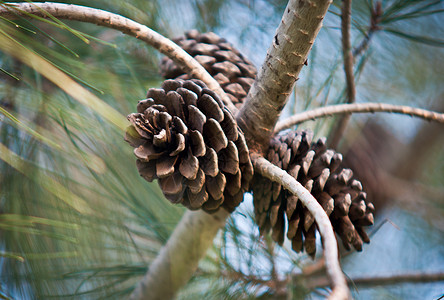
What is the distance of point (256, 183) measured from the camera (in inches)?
23.3

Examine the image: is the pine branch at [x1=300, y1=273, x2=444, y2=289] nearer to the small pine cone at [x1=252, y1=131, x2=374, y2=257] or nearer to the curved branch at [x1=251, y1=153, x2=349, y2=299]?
the small pine cone at [x1=252, y1=131, x2=374, y2=257]

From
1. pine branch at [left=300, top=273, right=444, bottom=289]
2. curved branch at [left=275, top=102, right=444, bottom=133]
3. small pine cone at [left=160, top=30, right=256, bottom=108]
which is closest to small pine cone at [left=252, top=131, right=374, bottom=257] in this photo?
curved branch at [left=275, top=102, right=444, bottom=133]

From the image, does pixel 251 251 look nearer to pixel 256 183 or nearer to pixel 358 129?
pixel 256 183

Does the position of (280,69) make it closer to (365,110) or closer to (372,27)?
(365,110)

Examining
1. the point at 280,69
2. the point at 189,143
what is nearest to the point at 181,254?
the point at 189,143

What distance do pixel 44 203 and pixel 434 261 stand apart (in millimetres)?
1324

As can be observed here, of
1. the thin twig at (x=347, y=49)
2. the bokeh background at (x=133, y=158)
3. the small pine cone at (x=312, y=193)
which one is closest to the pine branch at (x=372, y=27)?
the bokeh background at (x=133, y=158)

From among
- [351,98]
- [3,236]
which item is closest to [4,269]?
[3,236]

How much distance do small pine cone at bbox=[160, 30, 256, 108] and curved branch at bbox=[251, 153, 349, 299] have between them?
20cm

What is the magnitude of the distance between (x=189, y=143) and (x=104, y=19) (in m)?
0.20

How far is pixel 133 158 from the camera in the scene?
974mm

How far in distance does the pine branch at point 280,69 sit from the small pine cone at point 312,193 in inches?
1.9

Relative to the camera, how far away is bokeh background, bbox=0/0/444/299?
2.14 feet

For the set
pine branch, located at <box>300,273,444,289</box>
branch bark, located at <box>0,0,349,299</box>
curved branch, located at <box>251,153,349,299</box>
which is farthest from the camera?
pine branch, located at <box>300,273,444,289</box>
